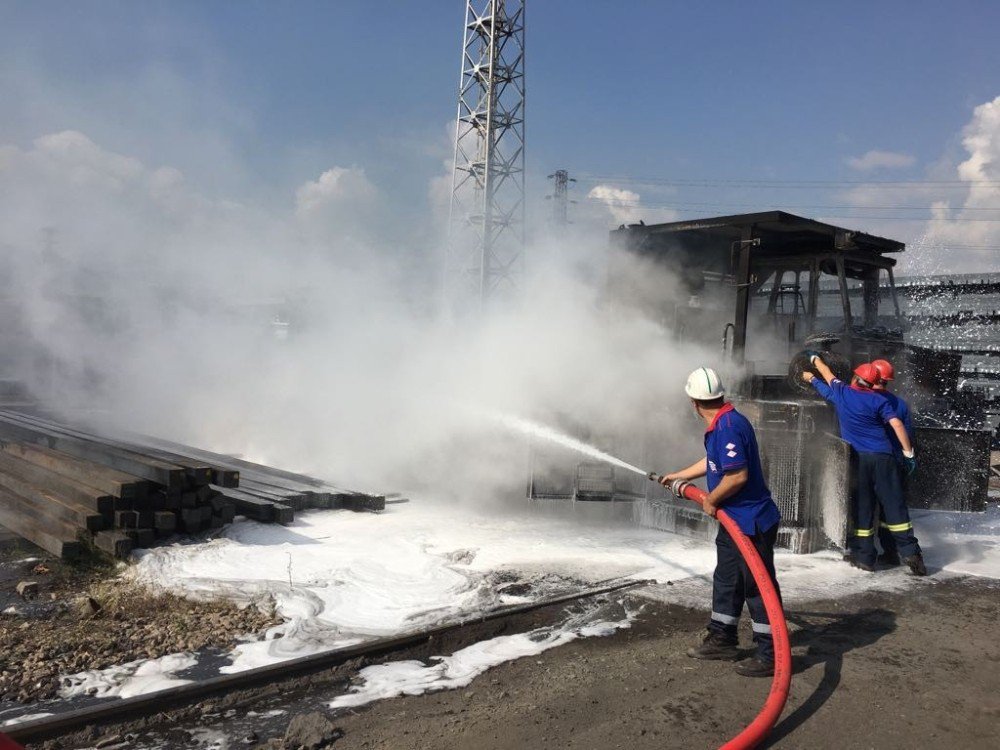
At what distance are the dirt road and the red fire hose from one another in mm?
126

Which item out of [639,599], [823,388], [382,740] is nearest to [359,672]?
[382,740]

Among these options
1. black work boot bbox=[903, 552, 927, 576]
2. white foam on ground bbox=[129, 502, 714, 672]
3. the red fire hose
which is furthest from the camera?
black work boot bbox=[903, 552, 927, 576]

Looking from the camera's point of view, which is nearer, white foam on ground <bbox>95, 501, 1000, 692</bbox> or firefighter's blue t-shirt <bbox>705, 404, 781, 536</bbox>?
firefighter's blue t-shirt <bbox>705, 404, 781, 536</bbox>

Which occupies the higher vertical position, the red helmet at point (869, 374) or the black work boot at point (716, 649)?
the red helmet at point (869, 374)

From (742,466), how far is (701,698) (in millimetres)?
1196

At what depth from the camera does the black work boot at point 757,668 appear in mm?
3699

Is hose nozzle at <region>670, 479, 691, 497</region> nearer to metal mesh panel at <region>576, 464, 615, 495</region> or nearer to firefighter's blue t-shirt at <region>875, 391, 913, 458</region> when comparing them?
firefighter's blue t-shirt at <region>875, 391, 913, 458</region>

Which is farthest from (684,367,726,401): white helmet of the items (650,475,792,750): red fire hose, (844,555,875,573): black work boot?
(844,555,875,573): black work boot

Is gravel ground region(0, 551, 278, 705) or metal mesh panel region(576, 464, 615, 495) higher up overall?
metal mesh panel region(576, 464, 615, 495)

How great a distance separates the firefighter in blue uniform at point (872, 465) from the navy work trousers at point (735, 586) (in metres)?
2.36

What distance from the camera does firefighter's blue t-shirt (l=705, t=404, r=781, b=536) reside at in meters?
3.88

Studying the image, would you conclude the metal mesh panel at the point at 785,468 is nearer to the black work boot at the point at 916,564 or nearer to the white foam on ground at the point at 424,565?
the white foam on ground at the point at 424,565

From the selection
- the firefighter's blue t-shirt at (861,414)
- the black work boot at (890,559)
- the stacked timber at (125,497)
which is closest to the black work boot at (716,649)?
the firefighter's blue t-shirt at (861,414)

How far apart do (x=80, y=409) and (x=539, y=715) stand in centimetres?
1288
